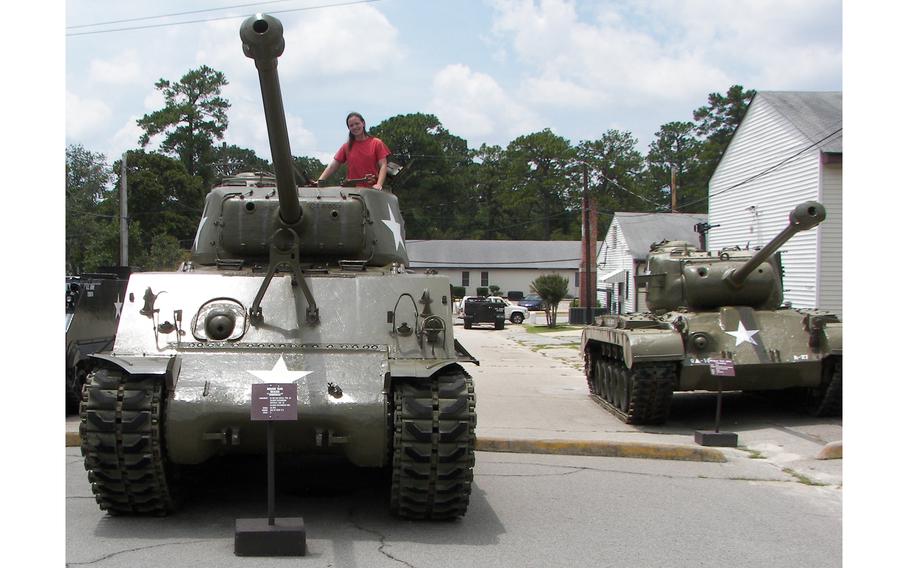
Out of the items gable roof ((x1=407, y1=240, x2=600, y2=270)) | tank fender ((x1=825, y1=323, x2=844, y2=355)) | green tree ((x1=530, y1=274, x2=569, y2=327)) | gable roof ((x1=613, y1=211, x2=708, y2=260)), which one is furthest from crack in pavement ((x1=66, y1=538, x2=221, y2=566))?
gable roof ((x1=407, y1=240, x2=600, y2=270))

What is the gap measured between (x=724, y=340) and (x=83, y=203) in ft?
131

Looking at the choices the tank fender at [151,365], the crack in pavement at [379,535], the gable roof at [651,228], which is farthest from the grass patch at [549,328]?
the tank fender at [151,365]

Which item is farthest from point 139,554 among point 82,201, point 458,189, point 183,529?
point 458,189

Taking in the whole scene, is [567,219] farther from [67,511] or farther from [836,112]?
[67,511]

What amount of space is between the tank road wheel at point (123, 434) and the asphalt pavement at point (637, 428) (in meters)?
3.68

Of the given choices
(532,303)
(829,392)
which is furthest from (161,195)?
(829,392)

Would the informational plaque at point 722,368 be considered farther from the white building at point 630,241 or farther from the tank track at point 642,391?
the white building at point 630,241

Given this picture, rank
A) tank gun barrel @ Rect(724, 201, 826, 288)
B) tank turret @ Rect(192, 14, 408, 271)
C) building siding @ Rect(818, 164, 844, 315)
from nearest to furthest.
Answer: tank turret @ Rect(192, 14, 408, 271)
tank gun barrel @ Rect(724, 201, 826, 288)
building siding @ Rect(818, 164, 844, 315)

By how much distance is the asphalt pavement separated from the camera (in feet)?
30.9

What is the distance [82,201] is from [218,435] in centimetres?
4263

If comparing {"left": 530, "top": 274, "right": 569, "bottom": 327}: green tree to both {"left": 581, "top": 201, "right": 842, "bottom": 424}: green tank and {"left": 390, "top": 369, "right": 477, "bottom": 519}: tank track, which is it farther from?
{"left": 390, "top": 369, "right": 477, "bottom": 519}: tank track

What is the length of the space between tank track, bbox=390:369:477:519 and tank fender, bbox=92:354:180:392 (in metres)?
1.41

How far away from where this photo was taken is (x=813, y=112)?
75.7 feet

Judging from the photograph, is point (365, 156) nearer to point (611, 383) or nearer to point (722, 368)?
point (722, 368)
